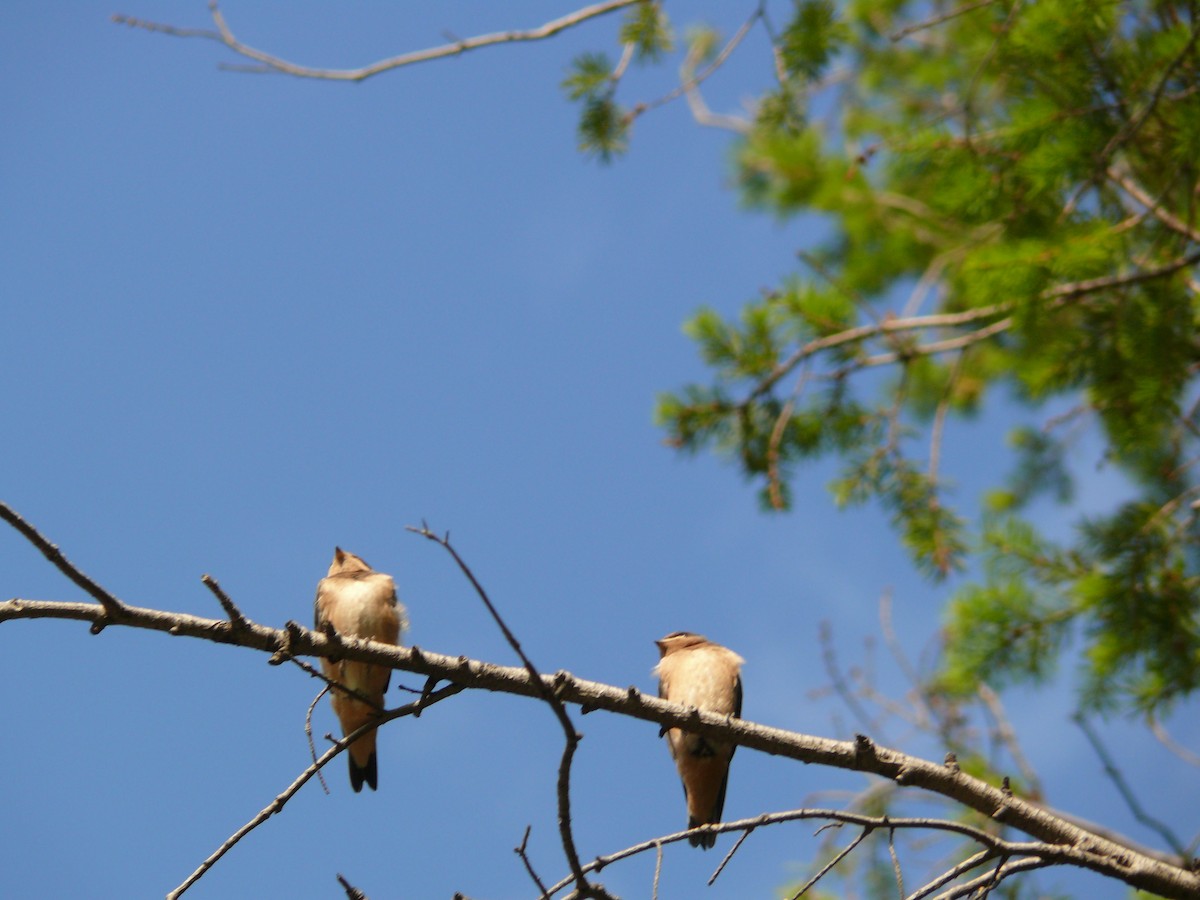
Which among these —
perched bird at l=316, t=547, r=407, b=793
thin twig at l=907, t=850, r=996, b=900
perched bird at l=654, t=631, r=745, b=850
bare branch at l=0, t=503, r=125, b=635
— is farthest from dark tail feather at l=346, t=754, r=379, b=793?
thin twig at l=907, t=850, r=996, b=900

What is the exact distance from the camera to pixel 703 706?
4.48 metres

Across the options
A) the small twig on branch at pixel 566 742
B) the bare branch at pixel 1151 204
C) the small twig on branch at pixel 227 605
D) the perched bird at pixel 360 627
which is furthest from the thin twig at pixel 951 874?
the bare branch at pixel 1151 204

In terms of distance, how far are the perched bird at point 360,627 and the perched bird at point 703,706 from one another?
1211 mm

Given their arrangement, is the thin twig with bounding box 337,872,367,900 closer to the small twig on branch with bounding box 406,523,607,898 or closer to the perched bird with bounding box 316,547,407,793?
the small twig on branch with bounding box 406,523,607,898

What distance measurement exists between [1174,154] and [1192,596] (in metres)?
2.04

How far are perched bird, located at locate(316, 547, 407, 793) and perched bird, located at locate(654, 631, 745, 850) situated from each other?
1.21 metres

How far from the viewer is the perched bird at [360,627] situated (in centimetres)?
440

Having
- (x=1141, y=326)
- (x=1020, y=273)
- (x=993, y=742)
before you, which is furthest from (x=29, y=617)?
(x=993, y=742)

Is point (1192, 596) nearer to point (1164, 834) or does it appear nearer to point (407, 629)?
point (1164, 834)

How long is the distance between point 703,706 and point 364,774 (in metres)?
1.67

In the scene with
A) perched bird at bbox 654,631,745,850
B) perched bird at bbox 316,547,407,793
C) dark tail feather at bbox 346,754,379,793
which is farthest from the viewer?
dark tail feather at bbox 346,754,379,793

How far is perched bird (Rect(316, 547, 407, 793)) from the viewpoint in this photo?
4.40 m

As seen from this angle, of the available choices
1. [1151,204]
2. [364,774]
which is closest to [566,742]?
[364,774]

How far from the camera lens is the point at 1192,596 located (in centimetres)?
511
